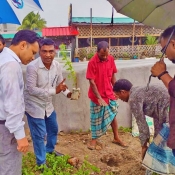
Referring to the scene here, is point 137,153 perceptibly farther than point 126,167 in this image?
Yes

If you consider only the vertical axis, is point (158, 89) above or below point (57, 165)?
above

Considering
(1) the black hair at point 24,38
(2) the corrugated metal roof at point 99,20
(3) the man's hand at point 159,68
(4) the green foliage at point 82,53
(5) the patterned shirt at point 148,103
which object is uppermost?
(2) the corrugated metal roof at point 99,20

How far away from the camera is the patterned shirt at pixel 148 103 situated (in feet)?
10.7

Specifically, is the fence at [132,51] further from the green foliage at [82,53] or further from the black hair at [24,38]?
the black hair at [24,38]

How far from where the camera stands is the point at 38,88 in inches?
141

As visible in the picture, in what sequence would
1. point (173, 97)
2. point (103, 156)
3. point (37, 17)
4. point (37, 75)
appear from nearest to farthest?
point (173, 97), point (37, 75), point (103, 156), point (37, 17)

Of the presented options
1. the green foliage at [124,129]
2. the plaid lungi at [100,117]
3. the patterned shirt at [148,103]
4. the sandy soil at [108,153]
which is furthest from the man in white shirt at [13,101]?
the green foliage at [124,129]

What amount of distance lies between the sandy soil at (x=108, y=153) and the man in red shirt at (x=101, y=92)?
0.56 feet

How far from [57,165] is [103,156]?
2.87ft

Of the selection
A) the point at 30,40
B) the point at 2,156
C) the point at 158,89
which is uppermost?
the point at 30,40

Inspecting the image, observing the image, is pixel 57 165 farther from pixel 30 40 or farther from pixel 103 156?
pixel 30 40

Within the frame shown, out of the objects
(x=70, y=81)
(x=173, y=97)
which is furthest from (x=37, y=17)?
(x=173, y=97)

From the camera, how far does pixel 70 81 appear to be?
5195 mm

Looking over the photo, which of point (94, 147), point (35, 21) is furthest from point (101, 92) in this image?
point (35, 21)
